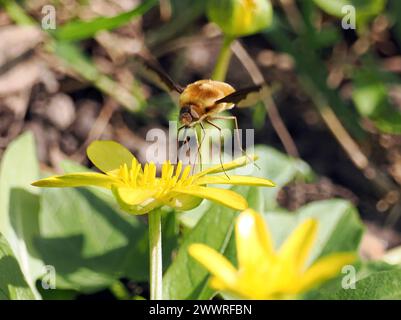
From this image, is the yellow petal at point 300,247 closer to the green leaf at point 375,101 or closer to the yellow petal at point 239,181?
the yellow petal at point 239,181

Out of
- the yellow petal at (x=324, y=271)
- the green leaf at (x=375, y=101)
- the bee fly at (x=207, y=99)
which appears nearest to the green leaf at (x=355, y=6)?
the green leaf at (x=375, y=101)

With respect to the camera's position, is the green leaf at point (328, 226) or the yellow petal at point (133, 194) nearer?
the yellow petal at point (133, 194)

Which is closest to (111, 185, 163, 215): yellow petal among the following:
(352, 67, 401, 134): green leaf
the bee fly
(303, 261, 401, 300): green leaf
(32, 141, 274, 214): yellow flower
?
(32, 141, 274, 214): yellow flower

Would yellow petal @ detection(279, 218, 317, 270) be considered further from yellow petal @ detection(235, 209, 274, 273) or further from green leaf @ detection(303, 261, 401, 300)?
green leaf @ detection(303, 261, 401, 300)

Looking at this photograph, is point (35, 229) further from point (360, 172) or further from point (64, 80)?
point (360, 172)

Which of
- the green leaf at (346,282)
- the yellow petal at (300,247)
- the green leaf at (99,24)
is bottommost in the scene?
the green leaf at (346,282)

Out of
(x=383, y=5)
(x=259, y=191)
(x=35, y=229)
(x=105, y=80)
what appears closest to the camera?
(x=259, y=191)
